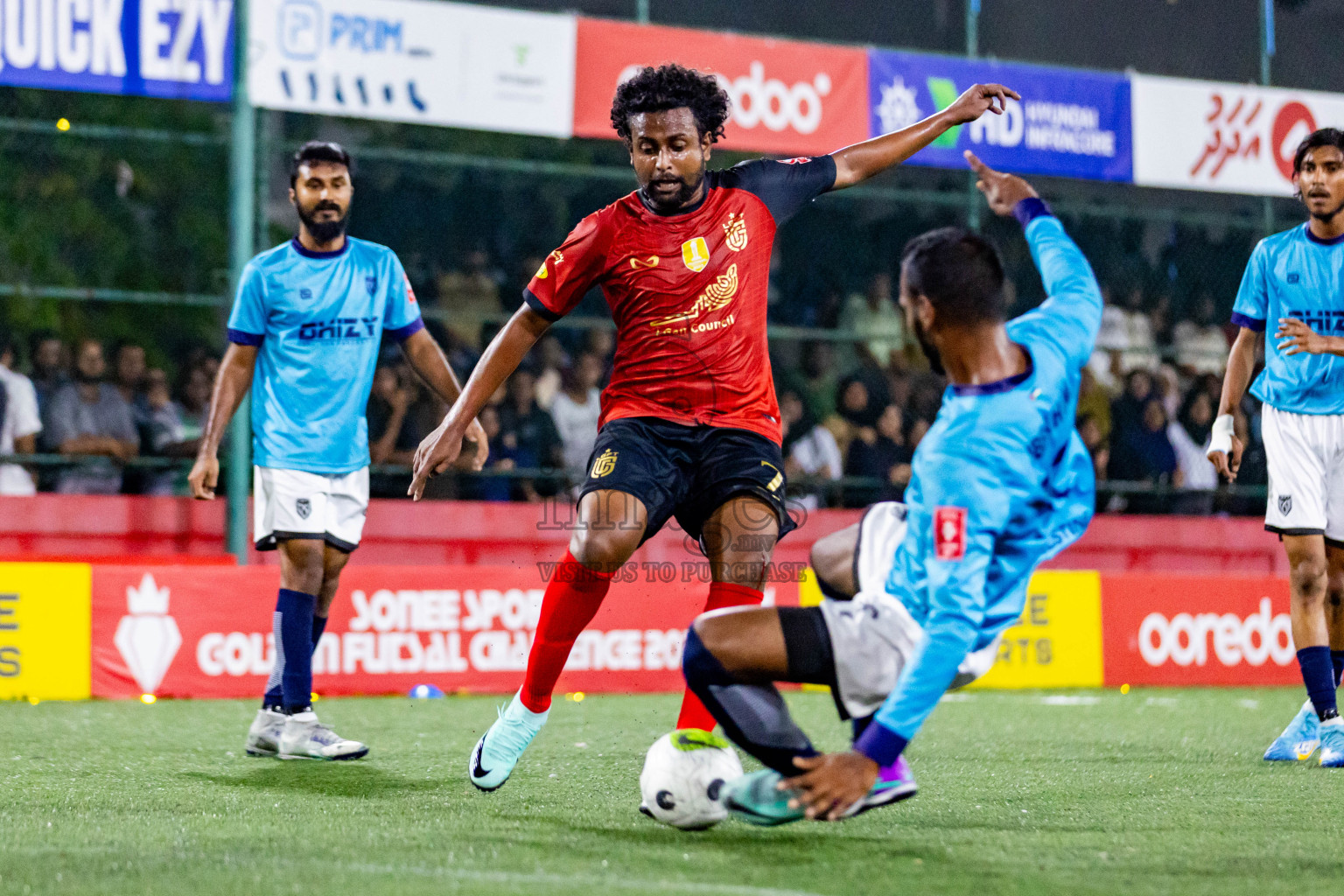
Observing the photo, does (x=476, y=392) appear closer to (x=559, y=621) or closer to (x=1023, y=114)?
(x=559, y=621)

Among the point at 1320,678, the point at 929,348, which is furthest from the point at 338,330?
the point at 1320,678

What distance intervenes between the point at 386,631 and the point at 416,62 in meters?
3.95

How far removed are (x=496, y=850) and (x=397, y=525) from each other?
7283 mm

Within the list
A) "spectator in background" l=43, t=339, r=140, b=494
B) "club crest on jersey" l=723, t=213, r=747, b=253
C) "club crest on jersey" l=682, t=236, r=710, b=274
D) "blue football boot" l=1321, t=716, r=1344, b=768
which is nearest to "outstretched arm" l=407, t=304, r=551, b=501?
"club crest on jersey" l=682, t=236, r=710, b=274

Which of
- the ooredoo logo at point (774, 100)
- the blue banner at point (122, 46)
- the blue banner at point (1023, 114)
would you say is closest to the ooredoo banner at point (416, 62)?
the blue banner at point (122, 46)

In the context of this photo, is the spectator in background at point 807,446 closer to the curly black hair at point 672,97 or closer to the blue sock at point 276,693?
the blue sock at point 276,693

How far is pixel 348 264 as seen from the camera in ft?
21.4

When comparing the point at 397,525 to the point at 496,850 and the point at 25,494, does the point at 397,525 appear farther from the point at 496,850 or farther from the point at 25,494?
the point at 496,850

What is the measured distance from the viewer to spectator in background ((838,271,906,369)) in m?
12.9

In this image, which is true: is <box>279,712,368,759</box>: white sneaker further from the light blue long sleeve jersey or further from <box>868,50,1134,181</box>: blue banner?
<box>868,50,1134,181</box>: blue banner

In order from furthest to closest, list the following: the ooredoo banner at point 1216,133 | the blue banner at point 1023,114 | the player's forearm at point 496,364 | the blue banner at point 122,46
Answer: the ooredoo banner at point 1216,133 < the blue banner at point 1023,114 < the blue banner at point 122,46 < the player's forearm at point 496,364

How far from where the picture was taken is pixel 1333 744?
5902 millimetres

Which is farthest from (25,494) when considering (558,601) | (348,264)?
(558,601)

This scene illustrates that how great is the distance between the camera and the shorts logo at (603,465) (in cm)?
461
